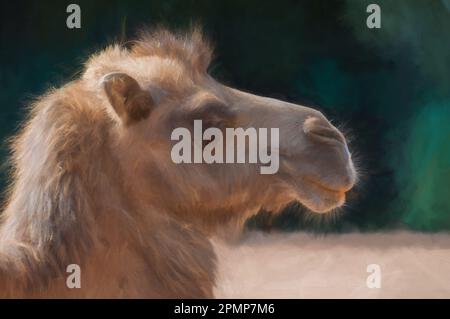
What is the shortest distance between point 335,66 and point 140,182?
1269 millimetres

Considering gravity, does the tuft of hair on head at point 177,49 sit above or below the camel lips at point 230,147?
above

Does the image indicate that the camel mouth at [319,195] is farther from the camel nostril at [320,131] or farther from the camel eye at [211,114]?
the camel eye at [211,114]

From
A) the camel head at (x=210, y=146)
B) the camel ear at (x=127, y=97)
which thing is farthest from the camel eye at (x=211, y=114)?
the camel ear at (x=127, y=97)

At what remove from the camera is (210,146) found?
5.59 feet

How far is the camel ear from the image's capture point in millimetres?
1603

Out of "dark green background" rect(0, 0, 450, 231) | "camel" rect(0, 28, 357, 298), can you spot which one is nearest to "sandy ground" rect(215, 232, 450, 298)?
"dark green background" rect(0, 0, 450, 231)

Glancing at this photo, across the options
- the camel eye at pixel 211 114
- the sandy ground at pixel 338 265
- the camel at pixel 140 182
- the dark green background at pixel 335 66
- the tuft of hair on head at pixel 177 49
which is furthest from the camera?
the dark green background at pixel 335 66

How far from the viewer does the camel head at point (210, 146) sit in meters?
1.66

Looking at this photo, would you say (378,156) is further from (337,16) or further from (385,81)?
(337,16)

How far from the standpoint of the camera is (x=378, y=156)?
2.79 m

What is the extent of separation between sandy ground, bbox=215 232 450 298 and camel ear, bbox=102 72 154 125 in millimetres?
797

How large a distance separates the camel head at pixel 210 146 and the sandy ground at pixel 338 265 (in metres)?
0.65

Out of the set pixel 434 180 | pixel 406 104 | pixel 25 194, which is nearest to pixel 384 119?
pixel 406 104

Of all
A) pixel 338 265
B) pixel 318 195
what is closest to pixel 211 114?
pixel 318 195
